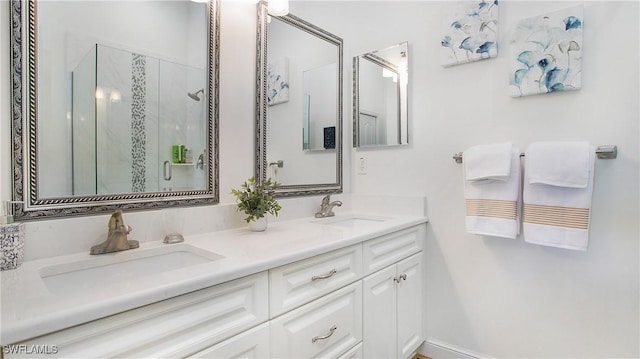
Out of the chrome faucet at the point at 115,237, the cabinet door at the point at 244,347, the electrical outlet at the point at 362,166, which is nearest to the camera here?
the cabinet door at the point at 244,347

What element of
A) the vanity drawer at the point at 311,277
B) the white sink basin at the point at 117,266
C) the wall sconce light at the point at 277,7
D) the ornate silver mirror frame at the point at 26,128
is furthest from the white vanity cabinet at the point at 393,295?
the wall sconce light at the point at 277,7

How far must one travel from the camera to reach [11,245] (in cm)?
86

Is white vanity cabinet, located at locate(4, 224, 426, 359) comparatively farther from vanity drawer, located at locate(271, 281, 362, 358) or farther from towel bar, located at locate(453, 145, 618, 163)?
towel bar, located at locate(453, 145, 618, 163)

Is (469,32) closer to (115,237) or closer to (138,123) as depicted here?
(138,123)

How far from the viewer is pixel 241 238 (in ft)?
4.05

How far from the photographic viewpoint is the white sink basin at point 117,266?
0.90m

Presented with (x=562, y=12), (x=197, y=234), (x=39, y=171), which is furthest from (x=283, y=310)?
(x=562, y=12)

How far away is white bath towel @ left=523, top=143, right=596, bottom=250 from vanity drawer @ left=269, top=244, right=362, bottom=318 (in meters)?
0.76

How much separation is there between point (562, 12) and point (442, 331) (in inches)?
64.3

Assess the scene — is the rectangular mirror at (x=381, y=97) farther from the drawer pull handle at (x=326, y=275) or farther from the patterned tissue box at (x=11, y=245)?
the patterned tissue box at (x=11, y=245)

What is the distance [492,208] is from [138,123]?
1516 mm

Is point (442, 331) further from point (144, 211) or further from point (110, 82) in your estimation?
point (110, 82)

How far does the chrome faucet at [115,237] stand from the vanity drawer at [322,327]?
56cm

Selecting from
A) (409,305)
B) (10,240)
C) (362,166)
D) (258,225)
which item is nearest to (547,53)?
(362,166)
